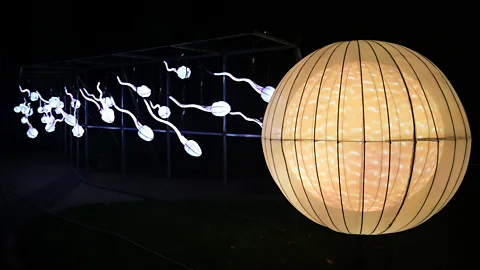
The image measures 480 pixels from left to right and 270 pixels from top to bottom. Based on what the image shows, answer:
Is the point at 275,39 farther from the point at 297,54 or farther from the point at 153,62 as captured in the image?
the point at 153,62

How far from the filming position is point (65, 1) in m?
4.56

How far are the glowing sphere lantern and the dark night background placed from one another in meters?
0.37

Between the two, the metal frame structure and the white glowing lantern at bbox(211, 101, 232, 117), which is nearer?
the white glowing lantern at bbox(211, 101, 232, 117)

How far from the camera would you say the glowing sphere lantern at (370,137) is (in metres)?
0.95

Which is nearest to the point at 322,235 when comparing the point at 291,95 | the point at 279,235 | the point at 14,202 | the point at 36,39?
the point at 279,235

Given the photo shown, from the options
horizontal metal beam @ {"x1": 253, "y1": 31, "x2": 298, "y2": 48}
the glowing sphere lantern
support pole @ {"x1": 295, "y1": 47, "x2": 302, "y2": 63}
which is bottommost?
the glowing sphere lantern

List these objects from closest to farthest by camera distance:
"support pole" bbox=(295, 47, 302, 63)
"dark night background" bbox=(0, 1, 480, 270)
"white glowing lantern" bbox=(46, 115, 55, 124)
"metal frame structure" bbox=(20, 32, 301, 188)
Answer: "dark night background" bbox=(0, 1, 480, 270)
"support pole" bbox=(295, 47, 302, 63)
"metal frame structure" bbox=(20, 32, 301, 188)
"white glowing lantern" bbox=(46, 115, 55, 124)

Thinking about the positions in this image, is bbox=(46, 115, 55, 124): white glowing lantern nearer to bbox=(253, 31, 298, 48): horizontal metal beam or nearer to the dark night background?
the dark night background

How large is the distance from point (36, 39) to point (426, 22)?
17.3 feet

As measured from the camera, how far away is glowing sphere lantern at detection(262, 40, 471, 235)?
95 cm

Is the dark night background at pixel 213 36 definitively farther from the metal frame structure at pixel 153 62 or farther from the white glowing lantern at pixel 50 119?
the white glowing lantern at pixel 50 119

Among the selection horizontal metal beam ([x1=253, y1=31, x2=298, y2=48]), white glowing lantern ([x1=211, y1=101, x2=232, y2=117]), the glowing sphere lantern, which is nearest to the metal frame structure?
horizontal metal beam ([x1=253, y1=31, x2=298, y2=48])

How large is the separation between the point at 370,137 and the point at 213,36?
8.86 ft

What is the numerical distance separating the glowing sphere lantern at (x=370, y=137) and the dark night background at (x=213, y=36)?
371 mm
